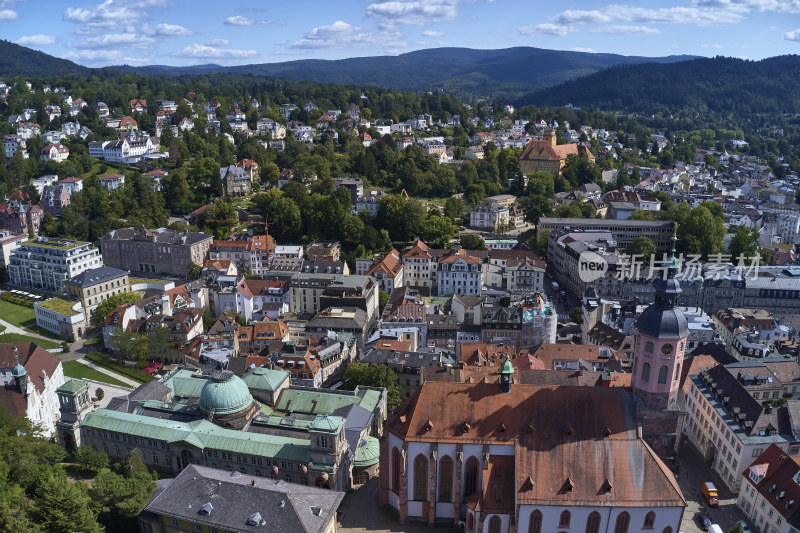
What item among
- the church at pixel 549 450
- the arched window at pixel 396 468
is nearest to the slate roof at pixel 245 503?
the arched window at pixel 396 468

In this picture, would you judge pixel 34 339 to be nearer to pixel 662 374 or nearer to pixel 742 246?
pixel 662 374

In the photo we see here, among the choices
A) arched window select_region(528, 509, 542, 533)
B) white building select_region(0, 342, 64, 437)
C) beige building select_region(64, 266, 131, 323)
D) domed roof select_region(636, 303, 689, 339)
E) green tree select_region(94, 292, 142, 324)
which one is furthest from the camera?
beige building select_region(64, 266, 131, 323)

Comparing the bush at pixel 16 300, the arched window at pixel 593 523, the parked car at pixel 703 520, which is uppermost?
the arched window at pixel 593 523

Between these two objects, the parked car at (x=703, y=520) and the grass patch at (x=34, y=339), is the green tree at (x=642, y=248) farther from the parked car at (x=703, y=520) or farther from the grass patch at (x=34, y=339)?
the grass patch at (x=34, y=339)

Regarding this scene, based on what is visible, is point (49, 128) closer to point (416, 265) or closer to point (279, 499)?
point (416, 265)

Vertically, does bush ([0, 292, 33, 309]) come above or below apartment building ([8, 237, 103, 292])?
below

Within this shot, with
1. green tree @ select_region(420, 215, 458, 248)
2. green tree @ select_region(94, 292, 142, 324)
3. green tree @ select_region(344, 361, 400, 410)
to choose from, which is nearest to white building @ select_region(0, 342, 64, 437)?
green tree @ select_region(94, 292, 142, 324)

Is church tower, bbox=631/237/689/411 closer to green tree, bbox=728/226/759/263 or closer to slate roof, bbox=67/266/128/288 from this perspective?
slate roof, bbox=67/266/128/288

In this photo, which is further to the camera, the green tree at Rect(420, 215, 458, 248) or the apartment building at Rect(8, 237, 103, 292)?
the green tree at Rect(420, 215, 458, 248)
